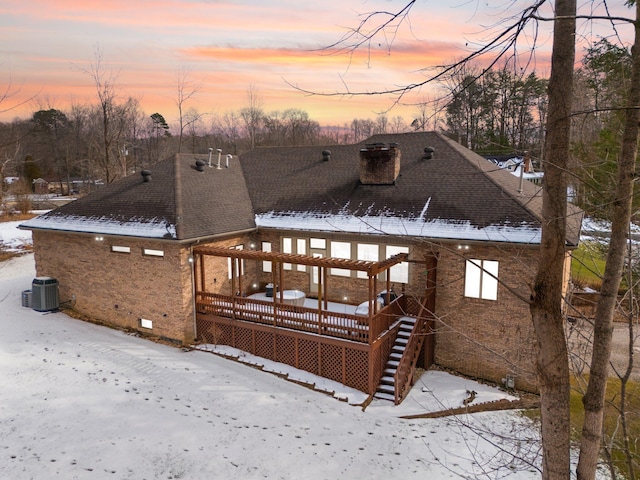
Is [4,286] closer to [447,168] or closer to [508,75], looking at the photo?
[447,168]

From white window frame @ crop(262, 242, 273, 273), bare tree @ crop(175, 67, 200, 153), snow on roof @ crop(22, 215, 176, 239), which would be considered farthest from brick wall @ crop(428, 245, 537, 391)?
bare tree @ crop(175, 67, 200, 153)

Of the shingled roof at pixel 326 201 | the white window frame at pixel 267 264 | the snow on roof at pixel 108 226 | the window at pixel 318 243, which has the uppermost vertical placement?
the shingled roof at pixel 326 201

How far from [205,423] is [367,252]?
330 inches

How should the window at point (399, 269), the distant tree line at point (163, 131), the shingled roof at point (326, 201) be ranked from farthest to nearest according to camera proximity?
the distant tree line at point (163, 131), the window at point (399, 269), the shingled roof at point (326, 201)

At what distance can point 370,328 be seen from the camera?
12641mm

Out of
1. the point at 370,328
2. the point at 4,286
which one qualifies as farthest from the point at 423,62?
the point at 4,286

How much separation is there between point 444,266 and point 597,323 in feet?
32.7

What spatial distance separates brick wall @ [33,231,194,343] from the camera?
48.3 ft

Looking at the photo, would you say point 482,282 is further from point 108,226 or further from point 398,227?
point 108,226

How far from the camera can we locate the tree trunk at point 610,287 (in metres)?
4.04

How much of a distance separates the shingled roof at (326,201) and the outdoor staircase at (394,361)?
327 centimetres

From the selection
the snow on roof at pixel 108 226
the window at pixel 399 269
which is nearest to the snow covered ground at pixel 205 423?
the window at pixel 399 269

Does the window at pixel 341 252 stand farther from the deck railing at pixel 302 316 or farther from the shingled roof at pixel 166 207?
the shingled roof at pixel 166 207

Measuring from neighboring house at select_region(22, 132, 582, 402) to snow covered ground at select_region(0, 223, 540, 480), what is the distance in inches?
44.2
